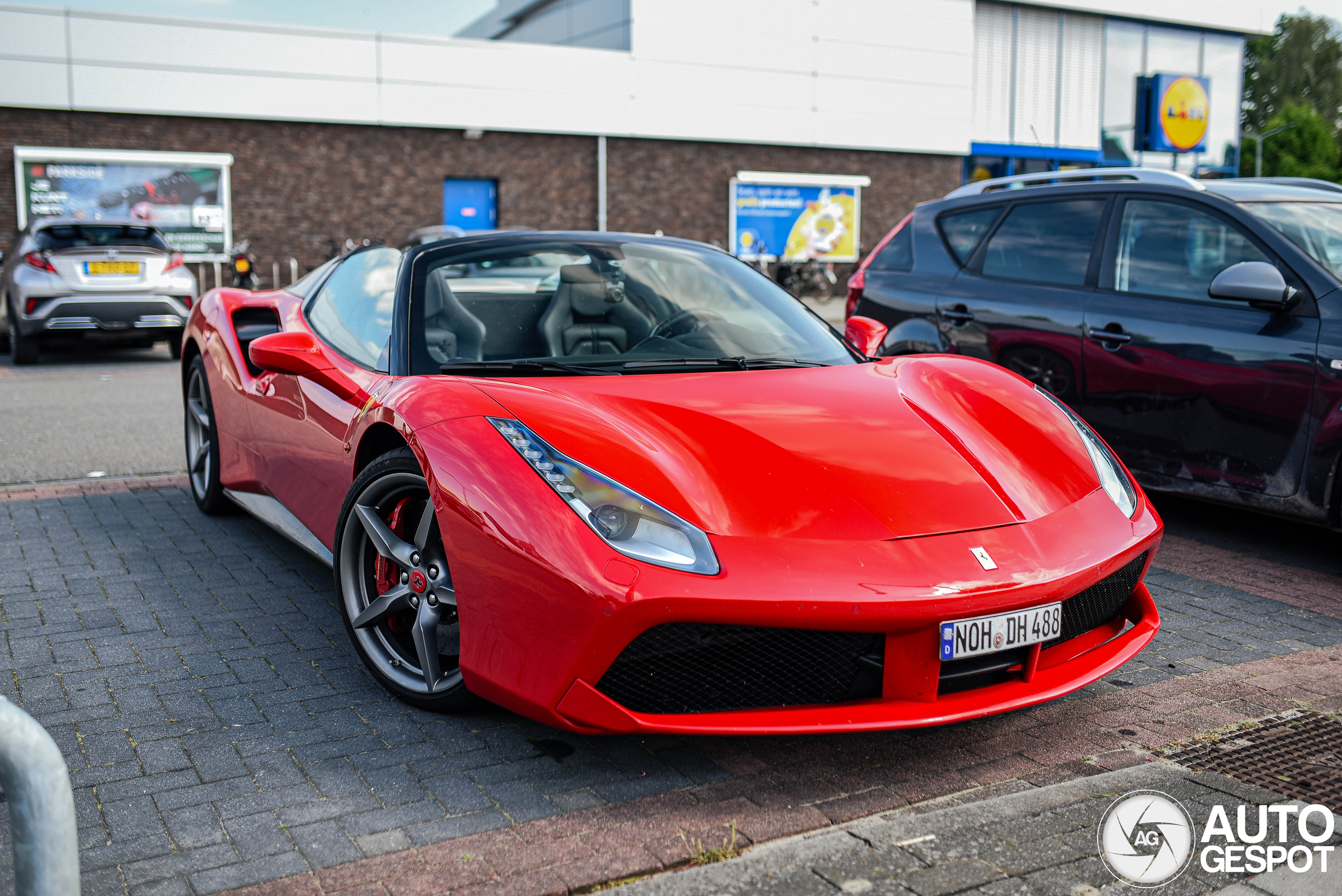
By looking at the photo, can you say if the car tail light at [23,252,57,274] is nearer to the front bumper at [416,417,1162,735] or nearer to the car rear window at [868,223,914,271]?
the car rear window at [868,223,914,271]

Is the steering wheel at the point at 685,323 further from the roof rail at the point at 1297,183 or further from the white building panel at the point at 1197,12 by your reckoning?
the white building panel at the point at 1197,12

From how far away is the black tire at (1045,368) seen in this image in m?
5.56

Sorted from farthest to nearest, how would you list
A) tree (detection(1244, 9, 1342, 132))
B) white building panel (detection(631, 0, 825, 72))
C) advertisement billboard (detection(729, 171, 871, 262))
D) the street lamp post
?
1. tree (detection(1244, 9, 1342, 132))
2. the street lamp post
3. advertisement billboard (detection(729, 171, 871, 262))
4. white building panel (detection(631, 0, 825, 72))

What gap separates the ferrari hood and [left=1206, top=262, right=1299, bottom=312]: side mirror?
1650mm

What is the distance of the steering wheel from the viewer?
160 inches

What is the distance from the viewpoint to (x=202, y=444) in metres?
5.61

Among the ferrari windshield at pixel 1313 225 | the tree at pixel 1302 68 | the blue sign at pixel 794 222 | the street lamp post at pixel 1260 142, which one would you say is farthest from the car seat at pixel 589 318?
the tree at pixel 1302 68

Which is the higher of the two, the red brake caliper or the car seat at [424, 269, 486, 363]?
the car seat at [424, 269, 486, 363]

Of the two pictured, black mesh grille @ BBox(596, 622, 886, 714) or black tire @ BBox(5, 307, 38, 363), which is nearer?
black mesh grille @ BBox(596, 622, 886, 714)

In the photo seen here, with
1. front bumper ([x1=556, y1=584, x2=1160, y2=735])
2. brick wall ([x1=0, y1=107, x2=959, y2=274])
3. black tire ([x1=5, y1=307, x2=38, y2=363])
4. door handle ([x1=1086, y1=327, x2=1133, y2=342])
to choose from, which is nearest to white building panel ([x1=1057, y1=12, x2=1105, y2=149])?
brick wall ([x1=0, y1=107, x2=959, y2=274])

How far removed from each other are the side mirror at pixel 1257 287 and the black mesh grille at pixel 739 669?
298cm

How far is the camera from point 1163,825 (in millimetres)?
2533

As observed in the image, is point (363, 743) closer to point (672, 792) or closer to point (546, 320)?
point (672, 792)

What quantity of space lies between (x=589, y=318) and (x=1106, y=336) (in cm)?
254
